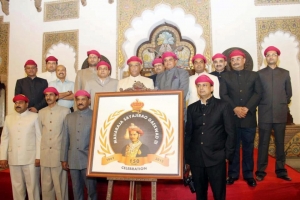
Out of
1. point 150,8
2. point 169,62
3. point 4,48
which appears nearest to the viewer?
point 169,62

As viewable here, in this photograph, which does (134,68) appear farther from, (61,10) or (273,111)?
(61,10)

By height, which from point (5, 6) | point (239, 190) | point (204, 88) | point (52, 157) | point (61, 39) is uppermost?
point (5, 6)

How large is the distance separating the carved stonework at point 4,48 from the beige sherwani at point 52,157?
13.4ft

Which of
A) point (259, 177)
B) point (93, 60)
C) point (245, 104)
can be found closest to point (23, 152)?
point (93, 60)

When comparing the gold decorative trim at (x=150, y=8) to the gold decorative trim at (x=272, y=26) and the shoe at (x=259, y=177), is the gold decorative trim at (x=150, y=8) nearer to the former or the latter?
the gold decorative trim at (x=272, y=26)

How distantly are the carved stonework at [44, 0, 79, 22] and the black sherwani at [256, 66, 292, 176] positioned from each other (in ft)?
15.2

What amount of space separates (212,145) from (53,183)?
6.04 feet

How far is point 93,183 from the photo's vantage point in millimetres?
2855

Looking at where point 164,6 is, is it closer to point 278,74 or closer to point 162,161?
point 278,74

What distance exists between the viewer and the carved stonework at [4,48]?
6469 millimetres

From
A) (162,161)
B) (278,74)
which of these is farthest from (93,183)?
(278,74)

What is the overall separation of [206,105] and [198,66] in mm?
986

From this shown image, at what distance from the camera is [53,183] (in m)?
3.08

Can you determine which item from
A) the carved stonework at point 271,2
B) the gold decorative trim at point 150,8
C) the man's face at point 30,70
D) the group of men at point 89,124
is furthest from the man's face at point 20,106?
the carved stonework at point 271,2
